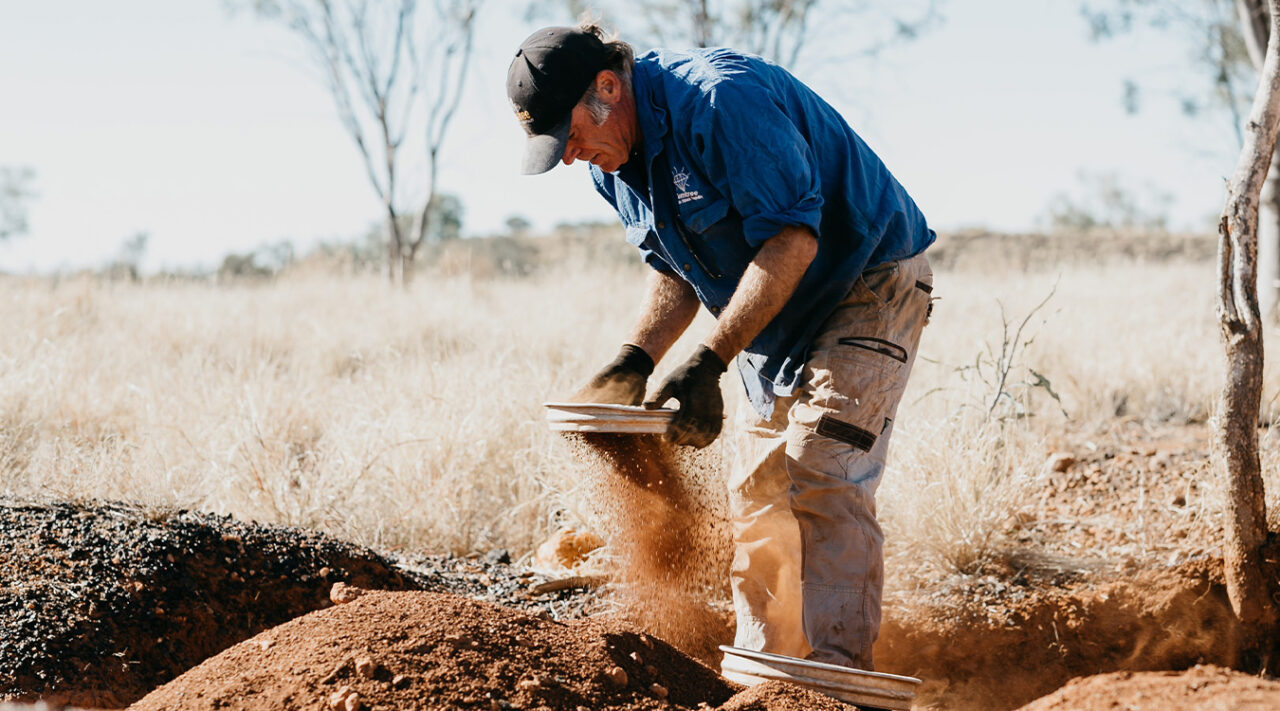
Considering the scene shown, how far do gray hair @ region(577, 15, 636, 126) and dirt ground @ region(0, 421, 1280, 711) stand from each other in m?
1.36

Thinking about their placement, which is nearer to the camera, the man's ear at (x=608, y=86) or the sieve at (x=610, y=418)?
the sieve at (x=610, y=418)

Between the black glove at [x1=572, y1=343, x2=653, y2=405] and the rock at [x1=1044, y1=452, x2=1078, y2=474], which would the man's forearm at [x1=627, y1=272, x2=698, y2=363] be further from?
the rock at [x1=1044, y1=452, x2=1078, y2=474]

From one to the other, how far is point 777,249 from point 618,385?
67 centimetres

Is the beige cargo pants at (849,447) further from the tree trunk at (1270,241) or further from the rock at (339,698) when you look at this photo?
the tree trunk at (1270,241)

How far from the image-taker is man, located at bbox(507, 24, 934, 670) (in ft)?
9.30

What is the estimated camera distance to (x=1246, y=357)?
365cm

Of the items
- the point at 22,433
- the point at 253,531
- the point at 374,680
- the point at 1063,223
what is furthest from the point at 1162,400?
the point at 1063,223

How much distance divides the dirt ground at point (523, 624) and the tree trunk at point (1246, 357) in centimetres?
22

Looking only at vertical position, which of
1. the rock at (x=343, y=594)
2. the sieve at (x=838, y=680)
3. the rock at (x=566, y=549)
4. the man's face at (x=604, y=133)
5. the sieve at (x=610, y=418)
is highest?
the man's face at (x=604, y=133)

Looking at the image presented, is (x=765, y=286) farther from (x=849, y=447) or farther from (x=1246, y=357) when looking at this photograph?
(x=1246, y=357)

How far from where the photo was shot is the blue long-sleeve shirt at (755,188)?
2.80m

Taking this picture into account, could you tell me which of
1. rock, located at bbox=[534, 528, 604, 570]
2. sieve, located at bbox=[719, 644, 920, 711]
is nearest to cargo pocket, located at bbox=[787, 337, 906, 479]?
sieve, located at bbox=[719, 644, 920, 711]

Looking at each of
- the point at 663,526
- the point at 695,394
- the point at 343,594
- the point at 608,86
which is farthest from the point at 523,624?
the point at 608,86

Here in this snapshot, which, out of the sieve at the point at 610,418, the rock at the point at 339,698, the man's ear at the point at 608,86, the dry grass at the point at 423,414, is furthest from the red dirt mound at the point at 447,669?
the dry grass at the point at 423,414
